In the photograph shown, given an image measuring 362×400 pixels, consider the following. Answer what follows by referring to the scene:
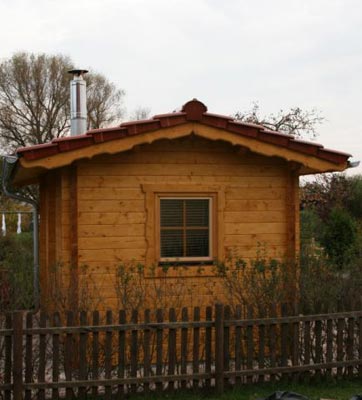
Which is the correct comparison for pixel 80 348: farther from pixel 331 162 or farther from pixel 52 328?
pixel 331 162

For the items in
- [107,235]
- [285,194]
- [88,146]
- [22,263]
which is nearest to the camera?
[88,146]

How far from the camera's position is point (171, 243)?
9250mm

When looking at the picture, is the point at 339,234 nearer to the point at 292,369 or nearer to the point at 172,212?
the point at 172,212

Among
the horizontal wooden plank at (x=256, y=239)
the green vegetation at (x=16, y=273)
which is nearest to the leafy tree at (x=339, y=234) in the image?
the green vegetation at (x=16, y=273)

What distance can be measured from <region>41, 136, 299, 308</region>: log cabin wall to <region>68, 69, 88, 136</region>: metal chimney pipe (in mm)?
2780

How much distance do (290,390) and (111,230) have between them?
3.12 m

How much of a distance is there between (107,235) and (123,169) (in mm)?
906

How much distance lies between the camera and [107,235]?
29.5ft

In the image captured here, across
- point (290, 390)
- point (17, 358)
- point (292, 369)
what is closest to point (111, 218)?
point (17, 358)

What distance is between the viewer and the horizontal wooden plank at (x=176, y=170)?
9016 millimetres

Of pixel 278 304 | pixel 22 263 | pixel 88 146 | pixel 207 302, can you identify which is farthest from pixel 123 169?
pixel 22 263

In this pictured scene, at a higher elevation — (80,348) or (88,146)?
(88,146)

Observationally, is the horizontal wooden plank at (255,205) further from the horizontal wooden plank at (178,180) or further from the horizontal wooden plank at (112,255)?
the horizontal wooden plank at (112,255)

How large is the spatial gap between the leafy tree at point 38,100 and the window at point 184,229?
89.7 ft
